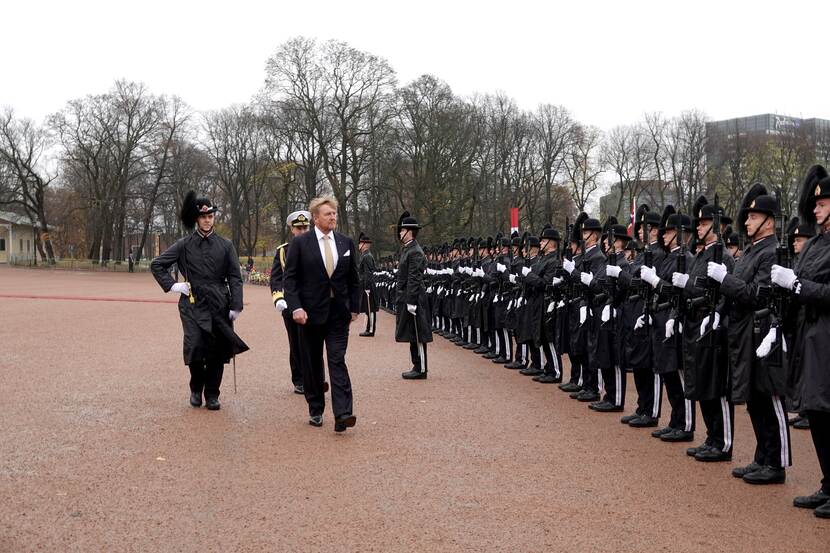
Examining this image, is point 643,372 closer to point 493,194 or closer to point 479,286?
point 479,286

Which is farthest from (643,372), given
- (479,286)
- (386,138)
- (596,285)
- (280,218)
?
(280,218)

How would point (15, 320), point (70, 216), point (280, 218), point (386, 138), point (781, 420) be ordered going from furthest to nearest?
point (70, 216), point (280, 218), point (386, 138), point (15, 320), point (781, 420)

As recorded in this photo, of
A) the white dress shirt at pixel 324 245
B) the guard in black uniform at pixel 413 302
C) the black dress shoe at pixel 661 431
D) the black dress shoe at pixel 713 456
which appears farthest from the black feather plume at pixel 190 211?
the black dress shoe at pixel 713 456

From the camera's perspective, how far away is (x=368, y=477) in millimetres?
6047

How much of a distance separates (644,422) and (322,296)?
3336mm

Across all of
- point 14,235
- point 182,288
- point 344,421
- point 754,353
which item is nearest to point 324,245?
point 344,421

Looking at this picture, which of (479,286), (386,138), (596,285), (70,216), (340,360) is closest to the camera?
(340,360)

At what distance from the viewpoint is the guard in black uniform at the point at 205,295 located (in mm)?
8555

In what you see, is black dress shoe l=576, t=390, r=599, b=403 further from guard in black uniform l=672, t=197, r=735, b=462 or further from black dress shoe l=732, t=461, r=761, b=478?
black dress shoe l=732, t=461, r=761, b=478

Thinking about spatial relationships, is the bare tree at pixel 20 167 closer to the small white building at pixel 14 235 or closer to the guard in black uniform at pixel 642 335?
the small white building at pixel 14 235

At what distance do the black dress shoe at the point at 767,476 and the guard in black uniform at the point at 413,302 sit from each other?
217 inches

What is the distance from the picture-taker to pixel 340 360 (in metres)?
7.61

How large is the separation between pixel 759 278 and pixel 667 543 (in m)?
2.22

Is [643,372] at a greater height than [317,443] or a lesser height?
greater
